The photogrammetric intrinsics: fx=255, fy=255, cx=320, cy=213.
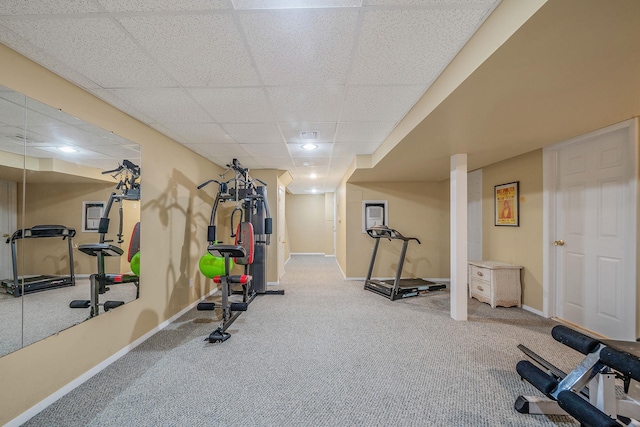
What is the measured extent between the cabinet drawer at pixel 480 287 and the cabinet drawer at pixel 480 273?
5cm

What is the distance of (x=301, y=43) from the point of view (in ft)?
5.21

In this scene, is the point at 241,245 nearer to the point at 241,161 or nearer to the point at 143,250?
the point at 143,250

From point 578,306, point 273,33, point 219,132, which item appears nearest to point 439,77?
point 273,33

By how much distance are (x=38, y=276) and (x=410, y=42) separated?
298 cm

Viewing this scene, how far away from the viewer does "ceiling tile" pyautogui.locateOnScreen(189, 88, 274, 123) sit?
86.0 inches

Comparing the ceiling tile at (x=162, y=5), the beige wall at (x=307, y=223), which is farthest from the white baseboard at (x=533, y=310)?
the beige wall at (x=307, y=223)

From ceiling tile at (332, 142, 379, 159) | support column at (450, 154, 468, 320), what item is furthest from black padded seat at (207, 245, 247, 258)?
support column at (450, 154, 468, 320)

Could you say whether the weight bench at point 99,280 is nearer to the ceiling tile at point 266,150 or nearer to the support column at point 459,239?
the ceiling tile at point 266,150

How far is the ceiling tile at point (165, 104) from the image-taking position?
2.18 meters

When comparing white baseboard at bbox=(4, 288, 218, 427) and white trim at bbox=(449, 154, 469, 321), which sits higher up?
white trim at bbox=(449, 154, 469, 321)

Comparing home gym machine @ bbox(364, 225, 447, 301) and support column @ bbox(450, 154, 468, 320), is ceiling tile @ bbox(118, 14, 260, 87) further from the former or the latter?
home gym machine @ bbox(364, 225, 447, 301)

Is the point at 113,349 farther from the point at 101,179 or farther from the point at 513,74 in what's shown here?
the point at 513,74

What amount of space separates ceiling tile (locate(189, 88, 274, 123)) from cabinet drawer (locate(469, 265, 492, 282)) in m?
3.87

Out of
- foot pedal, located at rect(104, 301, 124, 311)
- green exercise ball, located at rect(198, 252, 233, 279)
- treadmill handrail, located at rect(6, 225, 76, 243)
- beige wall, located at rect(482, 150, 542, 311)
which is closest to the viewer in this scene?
treadmill handrail, located at rect(6, 225, 76, 243)
